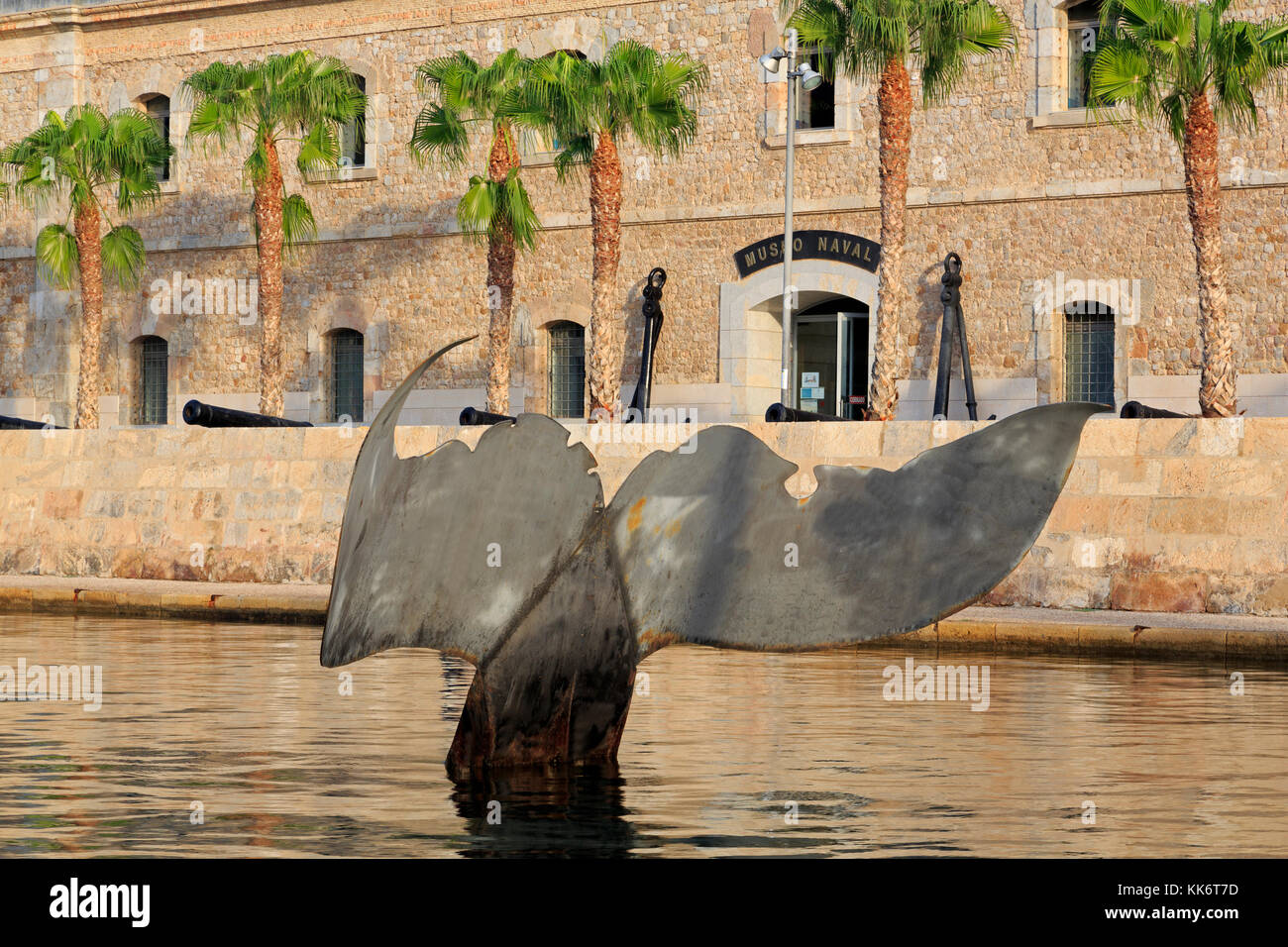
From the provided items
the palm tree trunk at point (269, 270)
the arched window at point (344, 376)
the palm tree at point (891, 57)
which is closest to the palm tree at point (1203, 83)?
the palm tree at point (891, 57)

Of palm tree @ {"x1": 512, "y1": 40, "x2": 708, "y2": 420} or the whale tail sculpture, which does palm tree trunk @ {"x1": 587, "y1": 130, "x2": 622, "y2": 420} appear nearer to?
palm tree @ {"x1": 512, "y1": 40, "x2": 708, "y2": 420}

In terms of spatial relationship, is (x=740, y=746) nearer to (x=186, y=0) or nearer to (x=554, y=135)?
(x=554, y=135)

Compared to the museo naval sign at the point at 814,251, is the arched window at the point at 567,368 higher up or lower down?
lower down

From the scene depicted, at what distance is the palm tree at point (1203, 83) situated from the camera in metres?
22.1

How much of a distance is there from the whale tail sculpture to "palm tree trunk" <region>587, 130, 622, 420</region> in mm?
17103

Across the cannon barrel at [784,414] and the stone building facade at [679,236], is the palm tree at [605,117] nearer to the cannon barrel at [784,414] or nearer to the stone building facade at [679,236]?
the stone building facade at [679,236]

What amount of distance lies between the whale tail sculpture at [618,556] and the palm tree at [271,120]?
20786 millimetres

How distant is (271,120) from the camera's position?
29969 mm

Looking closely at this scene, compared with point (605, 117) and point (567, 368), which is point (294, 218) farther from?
point (605, 117)

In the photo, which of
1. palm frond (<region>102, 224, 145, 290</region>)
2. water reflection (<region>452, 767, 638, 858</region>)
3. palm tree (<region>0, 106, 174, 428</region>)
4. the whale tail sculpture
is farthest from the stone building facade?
the whale tail sculpture

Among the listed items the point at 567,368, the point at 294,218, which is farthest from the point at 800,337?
the point at 294,218

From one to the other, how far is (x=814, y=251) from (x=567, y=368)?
443cm

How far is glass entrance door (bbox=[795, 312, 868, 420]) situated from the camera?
2956cm
